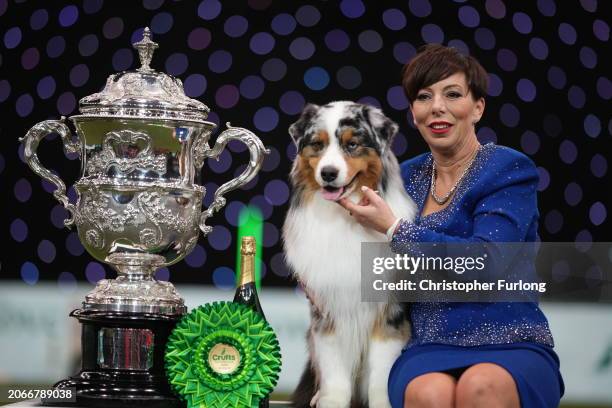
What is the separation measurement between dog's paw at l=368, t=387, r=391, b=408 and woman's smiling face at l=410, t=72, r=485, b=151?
0.51 metres

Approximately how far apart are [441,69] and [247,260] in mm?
543

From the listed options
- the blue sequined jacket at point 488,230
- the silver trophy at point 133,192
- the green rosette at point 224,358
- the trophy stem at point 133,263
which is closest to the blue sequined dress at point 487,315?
the blue sequined jacket at point 488,230

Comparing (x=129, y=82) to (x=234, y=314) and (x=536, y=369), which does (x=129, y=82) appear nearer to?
(x=234, y=314)

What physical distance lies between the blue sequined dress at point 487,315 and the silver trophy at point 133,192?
44 cm

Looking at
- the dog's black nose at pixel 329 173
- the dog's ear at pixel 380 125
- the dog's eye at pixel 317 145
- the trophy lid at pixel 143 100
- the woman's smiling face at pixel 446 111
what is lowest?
the dog's black nose at pixel 329 173

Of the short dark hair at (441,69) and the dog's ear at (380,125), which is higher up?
the short dark hair at (441,69)

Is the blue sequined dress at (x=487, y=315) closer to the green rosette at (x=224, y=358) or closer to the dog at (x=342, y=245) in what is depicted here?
the dog at (x=342, y=245)

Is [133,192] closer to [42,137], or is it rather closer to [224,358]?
[42,137]

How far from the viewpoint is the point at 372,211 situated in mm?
1922

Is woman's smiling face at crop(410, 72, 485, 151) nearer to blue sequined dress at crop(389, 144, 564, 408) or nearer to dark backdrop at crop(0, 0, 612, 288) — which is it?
blue sequined dress at crop(389, 144, 564, 408)

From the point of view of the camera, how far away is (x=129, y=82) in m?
2.14

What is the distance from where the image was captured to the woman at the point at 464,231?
1923 mm

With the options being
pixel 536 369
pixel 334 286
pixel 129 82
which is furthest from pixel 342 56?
pixel 536 369

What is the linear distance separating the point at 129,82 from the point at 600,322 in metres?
1.34
